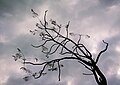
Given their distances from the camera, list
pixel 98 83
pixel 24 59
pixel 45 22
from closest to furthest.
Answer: pixel 98 83, pixel 24 59, pixel 45 22

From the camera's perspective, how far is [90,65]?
1452 cm

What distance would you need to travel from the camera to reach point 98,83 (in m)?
13.8

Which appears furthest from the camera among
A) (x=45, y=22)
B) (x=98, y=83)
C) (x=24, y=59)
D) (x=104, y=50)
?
(x=45, y=22)

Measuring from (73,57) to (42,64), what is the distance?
2077 mm

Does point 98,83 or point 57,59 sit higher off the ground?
point 57,59

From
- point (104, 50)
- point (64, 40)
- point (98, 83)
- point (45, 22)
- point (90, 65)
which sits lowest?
point (98, 83)

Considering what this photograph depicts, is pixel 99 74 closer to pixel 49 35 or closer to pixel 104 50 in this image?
pixel 104 50

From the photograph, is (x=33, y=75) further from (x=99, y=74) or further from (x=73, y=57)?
(x=99, y=74)

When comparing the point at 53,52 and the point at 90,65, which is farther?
the point at 53,52

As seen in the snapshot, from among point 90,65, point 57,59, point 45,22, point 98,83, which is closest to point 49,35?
point 45,22

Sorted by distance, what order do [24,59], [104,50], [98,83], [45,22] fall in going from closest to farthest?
[98,83] < [104,50] < [24,59] < [45,22]

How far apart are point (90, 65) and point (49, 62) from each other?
2837 millimetres

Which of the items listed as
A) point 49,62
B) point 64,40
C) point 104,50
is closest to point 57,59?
point 49,62

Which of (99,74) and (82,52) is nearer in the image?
(99,74)
